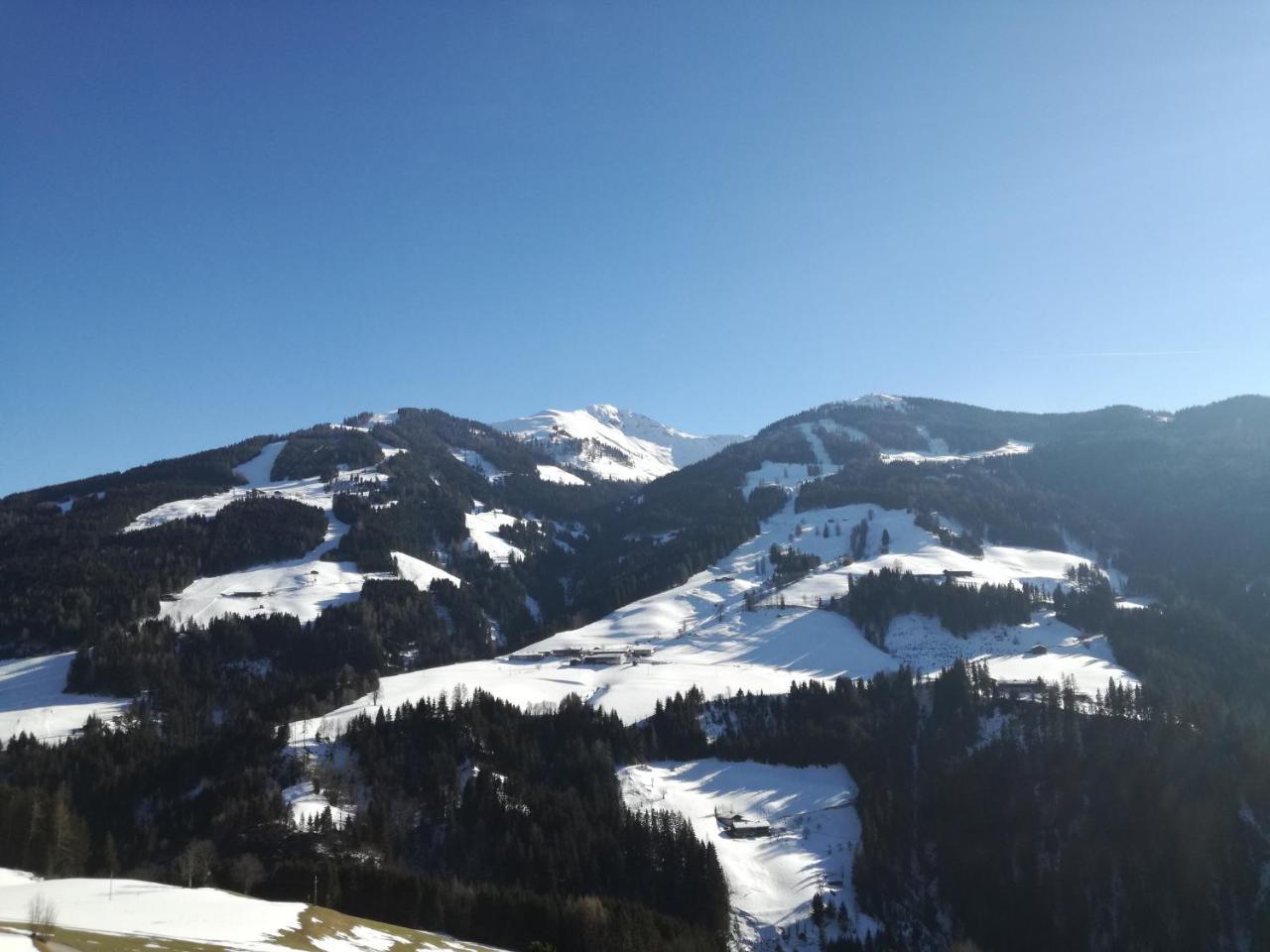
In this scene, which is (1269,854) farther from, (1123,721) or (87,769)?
(87,769)

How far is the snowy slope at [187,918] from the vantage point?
52.5m

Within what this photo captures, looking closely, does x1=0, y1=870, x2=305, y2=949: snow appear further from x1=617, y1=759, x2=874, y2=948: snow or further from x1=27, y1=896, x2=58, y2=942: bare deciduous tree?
x1=617, y1=759, x2=874, y2=948: snow

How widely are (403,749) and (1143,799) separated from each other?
113925 mm

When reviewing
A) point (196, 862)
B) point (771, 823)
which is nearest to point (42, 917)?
point (196, 862)

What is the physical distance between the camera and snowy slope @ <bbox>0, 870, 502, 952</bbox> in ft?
172

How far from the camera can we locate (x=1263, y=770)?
13075 centimetres

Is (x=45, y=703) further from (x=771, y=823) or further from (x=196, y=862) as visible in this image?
(x=771, y=823)

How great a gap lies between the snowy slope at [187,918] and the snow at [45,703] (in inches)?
4413

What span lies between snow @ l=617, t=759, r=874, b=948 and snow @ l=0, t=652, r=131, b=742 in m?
112

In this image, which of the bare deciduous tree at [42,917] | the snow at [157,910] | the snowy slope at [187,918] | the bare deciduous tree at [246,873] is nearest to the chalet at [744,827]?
the bare deciduous tree at [246,873]

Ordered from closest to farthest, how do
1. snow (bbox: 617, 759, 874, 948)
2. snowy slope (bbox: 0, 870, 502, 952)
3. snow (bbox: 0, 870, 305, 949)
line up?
snowy slope (bbox: 0, 870, 502, 952) < snow (bbox: 0, 870, 305, 949) < snow (bbox: 617, 759, 874, 948)

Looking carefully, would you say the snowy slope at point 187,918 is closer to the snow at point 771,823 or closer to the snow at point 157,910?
A: the snow at point 157,910

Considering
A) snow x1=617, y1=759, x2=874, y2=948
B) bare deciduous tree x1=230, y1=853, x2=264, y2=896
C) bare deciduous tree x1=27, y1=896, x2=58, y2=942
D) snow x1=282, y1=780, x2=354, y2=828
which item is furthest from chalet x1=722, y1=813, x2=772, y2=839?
bare deciduous tree x1=27, y1=896, x2=58, y2=942

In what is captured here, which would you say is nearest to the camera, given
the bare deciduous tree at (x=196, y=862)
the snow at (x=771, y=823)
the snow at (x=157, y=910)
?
the snow at (x=157, y=910)
